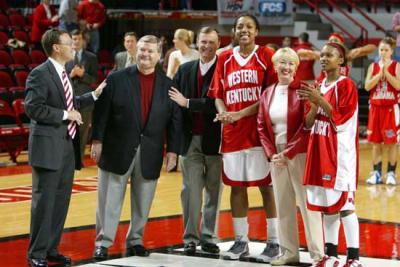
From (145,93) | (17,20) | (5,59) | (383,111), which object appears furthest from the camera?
(17,20)

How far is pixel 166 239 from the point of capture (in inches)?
350

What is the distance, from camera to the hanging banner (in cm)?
2064

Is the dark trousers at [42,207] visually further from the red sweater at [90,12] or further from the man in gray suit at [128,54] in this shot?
the red sweater at [90,12]

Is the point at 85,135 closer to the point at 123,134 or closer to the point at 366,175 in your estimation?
the point at 366,175

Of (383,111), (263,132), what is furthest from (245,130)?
(383,111)

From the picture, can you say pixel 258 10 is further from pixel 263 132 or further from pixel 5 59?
pixel 263 132

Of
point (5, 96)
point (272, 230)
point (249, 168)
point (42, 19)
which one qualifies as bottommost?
point (272, 230)

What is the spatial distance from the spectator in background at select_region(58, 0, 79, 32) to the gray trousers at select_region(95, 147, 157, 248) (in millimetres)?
9301

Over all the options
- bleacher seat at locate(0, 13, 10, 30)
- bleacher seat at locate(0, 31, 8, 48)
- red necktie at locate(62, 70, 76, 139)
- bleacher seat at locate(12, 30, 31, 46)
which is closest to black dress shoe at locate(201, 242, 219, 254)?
red necktie at locate(62, 70, 76, 139)

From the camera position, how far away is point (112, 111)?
818 centimetres

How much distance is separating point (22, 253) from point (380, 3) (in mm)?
15892

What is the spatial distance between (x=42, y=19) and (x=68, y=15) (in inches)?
24.2

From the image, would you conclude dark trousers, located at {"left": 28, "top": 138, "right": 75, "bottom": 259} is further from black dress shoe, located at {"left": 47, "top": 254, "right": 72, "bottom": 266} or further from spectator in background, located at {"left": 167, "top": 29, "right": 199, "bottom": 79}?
spectator in background, located at {"left": 167, "top": 29, "right": 199, "bottom": 79}

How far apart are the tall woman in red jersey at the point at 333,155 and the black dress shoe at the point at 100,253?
1.69 metres
